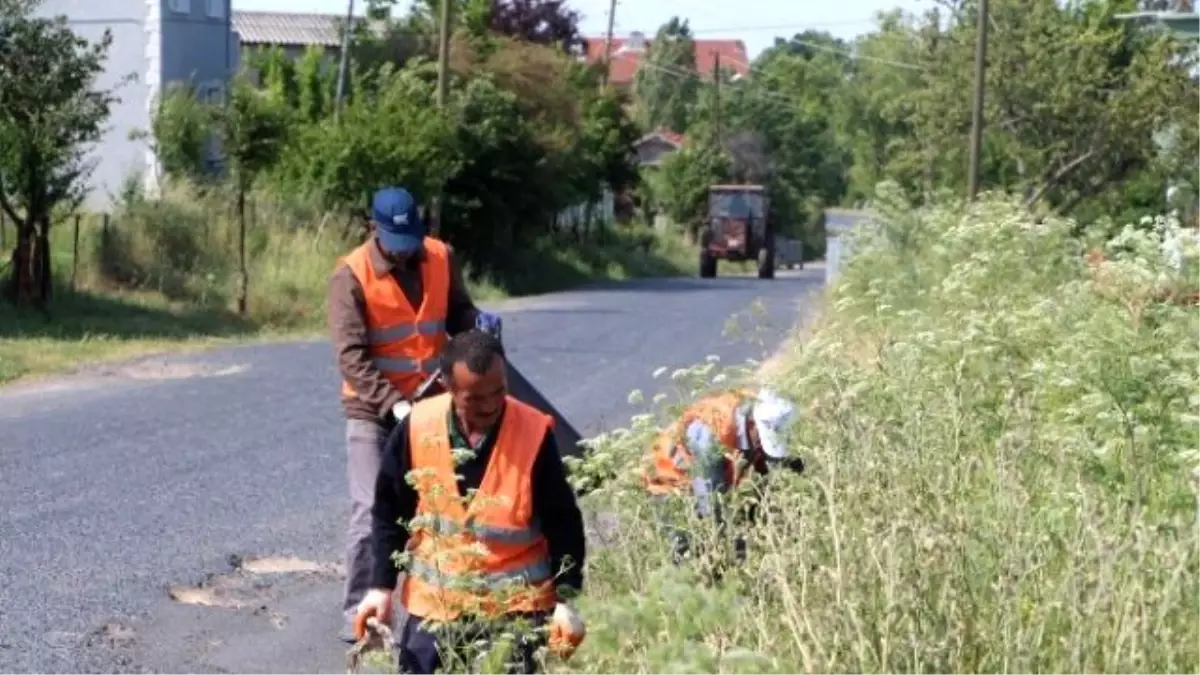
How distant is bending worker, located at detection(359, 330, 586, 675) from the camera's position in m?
5.15

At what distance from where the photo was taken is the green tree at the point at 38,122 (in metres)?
24.1

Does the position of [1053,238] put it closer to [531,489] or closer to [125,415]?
[125,415]

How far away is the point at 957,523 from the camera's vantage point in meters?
4.50

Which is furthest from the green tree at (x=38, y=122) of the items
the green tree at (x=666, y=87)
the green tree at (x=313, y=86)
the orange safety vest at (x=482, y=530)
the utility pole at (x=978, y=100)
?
the green tree at (x=666, y=87)

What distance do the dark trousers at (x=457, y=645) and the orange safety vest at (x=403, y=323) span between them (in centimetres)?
190

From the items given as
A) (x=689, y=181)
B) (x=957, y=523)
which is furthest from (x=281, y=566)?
(x=689, y=181)

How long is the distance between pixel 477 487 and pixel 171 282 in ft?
79.0

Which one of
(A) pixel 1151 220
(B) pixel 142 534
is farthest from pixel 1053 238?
(B) pixel 142 534

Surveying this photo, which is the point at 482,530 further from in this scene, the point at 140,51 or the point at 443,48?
the point at 140,51

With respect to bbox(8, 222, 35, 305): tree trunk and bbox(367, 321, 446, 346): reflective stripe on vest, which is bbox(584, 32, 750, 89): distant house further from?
bbox(367, 321, 446, 346): reflective stripe on vest

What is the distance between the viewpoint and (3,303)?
24.8 metres

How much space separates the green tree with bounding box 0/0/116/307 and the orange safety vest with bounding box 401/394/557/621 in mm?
19383

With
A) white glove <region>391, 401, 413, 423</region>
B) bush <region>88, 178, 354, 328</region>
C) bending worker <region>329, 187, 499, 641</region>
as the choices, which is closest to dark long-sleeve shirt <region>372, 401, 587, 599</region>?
white glove <region>391, 401, 413, 423</region>

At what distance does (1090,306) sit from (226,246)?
888 inches
